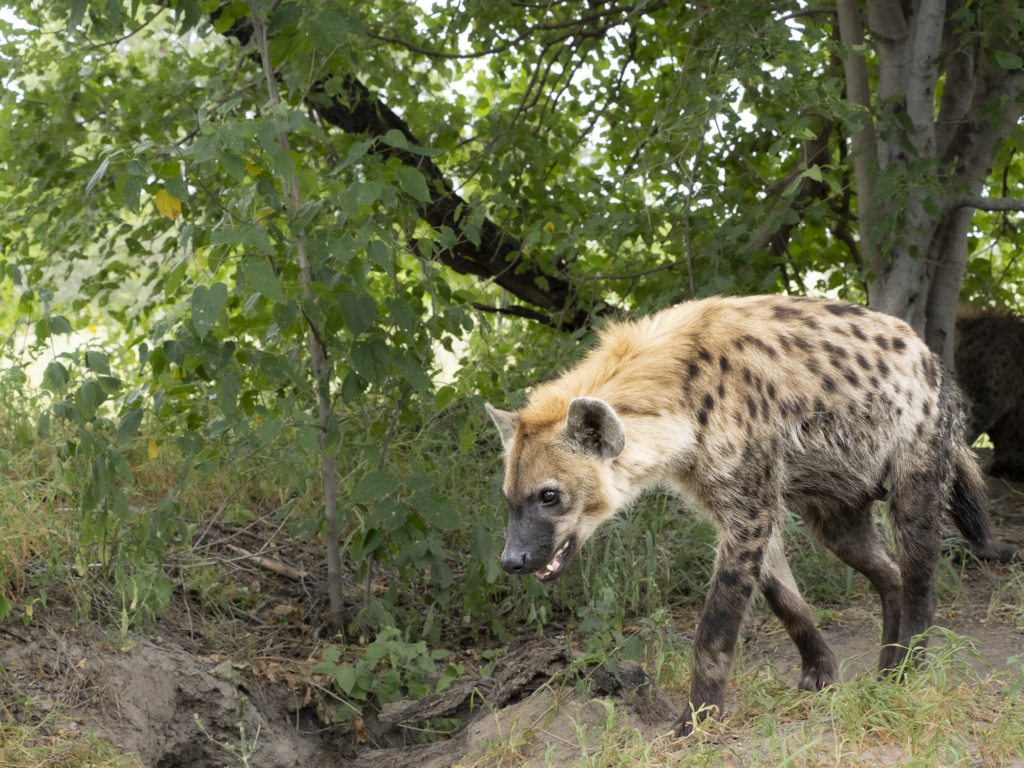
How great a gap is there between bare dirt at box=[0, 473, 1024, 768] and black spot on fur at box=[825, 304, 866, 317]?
4.28ft

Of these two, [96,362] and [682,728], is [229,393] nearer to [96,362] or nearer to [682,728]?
[96,362]

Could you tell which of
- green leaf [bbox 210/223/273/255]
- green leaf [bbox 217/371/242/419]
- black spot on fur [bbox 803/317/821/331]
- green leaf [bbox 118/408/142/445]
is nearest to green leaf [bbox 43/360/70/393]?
green leaf [bbox 118/408/142/445]

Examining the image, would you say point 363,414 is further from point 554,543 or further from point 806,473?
Result: point 806,473

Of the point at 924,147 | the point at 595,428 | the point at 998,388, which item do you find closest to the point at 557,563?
the point at 595,428

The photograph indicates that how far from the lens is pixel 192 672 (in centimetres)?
365

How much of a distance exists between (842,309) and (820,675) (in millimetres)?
1427

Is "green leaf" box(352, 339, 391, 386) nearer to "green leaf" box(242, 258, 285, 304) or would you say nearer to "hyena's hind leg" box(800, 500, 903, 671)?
"green leaf" box(242, 258, 285, 304)

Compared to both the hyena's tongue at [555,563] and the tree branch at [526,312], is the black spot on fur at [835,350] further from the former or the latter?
the tree branch at [526,312]

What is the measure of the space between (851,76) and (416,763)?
4.22 metres

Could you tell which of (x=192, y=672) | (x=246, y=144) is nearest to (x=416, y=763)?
(x=192, y=672)

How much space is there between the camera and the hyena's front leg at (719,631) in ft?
10.1

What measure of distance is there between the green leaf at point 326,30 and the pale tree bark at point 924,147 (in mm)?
2611

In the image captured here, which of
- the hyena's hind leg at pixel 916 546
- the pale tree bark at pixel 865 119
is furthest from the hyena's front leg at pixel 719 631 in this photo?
the pale tree bark at pixel 865 119

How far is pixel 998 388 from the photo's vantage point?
6379 millimetres
